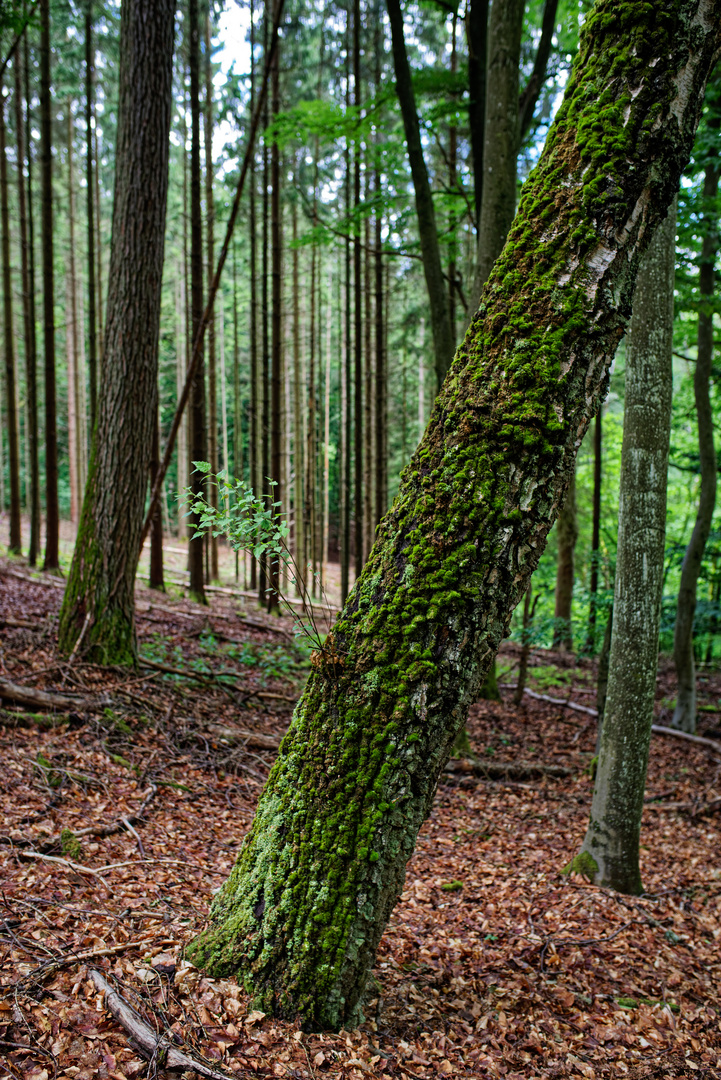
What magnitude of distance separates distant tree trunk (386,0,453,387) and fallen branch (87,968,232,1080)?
536cm

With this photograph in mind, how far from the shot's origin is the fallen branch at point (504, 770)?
246 inches

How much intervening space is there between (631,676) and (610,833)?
1.05m

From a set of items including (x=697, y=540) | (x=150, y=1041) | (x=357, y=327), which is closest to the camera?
(x=150, y=1041)

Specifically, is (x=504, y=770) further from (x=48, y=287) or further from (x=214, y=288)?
(x=48, y=287)

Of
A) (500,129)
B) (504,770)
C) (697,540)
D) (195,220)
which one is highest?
(195,220)

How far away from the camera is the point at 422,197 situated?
20.9 feet

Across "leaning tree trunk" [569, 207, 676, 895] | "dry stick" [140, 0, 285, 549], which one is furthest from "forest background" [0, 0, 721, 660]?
"leaning tree trunk" [569, 207, 676, 895]

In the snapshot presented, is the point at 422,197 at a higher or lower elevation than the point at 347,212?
lower

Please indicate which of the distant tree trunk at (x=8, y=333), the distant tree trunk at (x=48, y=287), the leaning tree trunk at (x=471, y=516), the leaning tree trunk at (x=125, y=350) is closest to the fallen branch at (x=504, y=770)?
the leaning tree trunk at (x=125, y=350)

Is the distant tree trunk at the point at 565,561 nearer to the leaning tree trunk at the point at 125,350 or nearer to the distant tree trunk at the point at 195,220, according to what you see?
the distant tree trunk at the point at 195,220

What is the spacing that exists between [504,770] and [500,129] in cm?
621

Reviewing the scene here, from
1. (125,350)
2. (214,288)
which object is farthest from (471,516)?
(125,350)

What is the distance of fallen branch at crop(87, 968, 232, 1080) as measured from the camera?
1.78 m

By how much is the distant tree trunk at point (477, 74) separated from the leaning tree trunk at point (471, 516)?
16.6ft
